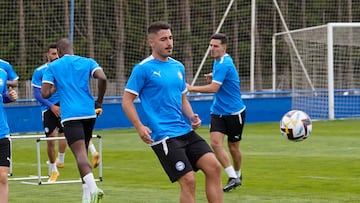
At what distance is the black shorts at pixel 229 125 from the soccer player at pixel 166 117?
427 centimetres

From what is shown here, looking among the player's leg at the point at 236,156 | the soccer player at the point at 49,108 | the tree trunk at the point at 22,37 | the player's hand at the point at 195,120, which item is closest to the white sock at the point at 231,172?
the player's leg at the point at 236,156

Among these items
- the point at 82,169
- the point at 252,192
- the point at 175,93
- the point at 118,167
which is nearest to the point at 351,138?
the point at 118,167

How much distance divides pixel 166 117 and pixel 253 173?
256 inches

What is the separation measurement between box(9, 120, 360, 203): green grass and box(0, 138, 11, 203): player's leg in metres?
2.57

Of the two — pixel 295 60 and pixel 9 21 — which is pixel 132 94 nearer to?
pixel 9 21

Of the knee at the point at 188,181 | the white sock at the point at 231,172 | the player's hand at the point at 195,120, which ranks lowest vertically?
the white sock at the point at 231,172

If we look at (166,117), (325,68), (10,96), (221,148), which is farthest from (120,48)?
(166,117)

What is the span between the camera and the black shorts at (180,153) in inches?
364

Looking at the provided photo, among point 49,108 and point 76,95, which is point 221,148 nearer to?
point 76,95

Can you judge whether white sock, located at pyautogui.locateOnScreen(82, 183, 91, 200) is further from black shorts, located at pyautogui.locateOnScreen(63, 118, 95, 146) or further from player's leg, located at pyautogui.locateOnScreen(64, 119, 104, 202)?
black shorts, located at pyautogui.locateOnScreen(63, 118, 95, 146)

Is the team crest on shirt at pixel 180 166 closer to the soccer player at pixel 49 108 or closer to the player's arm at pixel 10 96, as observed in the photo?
the player's arm at pixel 10 96

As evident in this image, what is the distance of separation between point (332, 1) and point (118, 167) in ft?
79.4

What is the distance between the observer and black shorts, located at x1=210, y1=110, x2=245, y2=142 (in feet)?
45.9

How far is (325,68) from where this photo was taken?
34.2 meters
